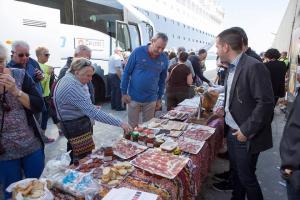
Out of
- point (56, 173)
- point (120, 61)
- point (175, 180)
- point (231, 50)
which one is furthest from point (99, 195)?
point (120, 61)

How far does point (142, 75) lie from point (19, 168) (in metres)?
2.09

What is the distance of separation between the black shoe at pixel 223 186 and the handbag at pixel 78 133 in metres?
1.75

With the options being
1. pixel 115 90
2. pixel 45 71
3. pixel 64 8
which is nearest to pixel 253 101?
pixel 45 71

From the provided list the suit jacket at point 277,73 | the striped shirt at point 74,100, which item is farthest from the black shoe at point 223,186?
the suit jacket at point 277,73

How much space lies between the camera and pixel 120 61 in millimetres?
7230

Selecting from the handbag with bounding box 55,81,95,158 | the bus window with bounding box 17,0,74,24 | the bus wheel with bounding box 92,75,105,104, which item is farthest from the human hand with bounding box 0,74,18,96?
the bus wheel with bounding box 92,75,105,104

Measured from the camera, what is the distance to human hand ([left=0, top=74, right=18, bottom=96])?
5.83 ft

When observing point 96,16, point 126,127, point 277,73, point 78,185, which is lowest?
point 78,185

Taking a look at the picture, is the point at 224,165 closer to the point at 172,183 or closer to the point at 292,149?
the point at 172,183

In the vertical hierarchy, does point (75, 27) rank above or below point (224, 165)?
above

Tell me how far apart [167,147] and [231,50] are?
1.03 metres

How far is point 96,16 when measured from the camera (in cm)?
782

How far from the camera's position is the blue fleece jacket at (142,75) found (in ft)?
12.2

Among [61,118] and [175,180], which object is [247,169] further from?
[61,118]
